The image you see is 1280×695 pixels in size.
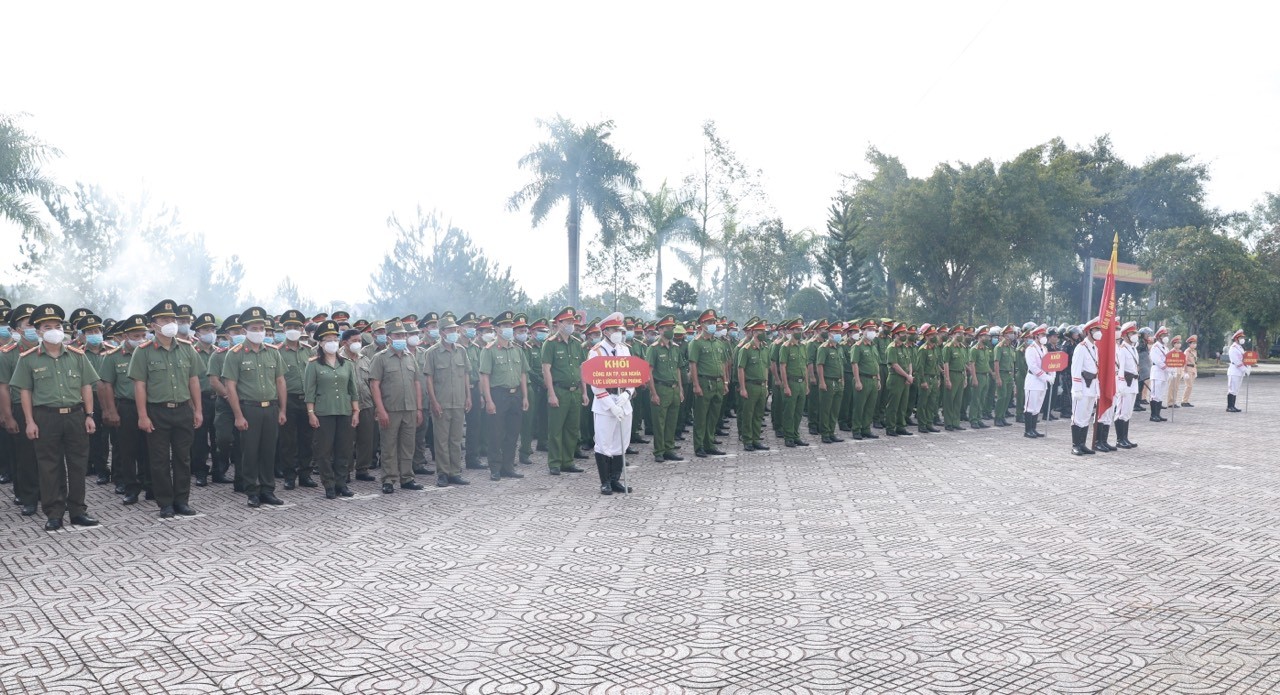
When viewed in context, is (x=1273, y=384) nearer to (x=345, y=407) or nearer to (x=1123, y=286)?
(x=1123, y=286)

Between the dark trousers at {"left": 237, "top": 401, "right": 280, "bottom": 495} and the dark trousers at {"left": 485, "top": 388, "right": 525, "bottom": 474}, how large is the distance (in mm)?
2406

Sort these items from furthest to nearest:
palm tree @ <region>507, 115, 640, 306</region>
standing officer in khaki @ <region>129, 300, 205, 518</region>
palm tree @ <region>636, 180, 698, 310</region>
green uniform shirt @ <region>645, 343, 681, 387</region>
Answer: palm tree @ <region>636, 180, 698, 310</region>
palm tree @ <region>507, 115, 640, 306</region>
green uniform shirt @ <region>645, 343, 681, 387</region>
standing officer in khaki @ <region>129, 300, 205, 518</region>

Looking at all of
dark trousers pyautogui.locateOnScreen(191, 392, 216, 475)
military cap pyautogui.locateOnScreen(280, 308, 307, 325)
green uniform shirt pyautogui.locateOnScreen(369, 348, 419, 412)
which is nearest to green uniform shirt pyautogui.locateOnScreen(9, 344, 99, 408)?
military cap pyautogui.locateOnScreen(280, 308, 307, 325)

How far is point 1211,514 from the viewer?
309 inches

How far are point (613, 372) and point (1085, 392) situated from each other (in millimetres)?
6985

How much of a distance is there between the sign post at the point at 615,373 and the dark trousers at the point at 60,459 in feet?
14.8

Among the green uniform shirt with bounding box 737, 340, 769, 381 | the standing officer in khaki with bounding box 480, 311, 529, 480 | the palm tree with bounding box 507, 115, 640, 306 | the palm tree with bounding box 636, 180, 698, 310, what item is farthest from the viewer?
the palm tree with bounding box 636, 180, 698, 310

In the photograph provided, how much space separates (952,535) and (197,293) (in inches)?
1731

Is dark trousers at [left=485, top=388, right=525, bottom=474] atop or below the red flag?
below

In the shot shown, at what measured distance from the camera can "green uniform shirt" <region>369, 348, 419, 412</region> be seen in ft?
31.1

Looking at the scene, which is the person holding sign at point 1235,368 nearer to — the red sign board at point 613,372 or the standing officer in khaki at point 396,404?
the red sign board at point 613,372

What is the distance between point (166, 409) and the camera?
26.6ft

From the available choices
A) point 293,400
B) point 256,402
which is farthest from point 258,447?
point 293,400

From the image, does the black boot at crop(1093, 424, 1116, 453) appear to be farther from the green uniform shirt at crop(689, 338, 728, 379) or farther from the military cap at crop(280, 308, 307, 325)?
the military cap at crop(280, 308, 307, 325)
